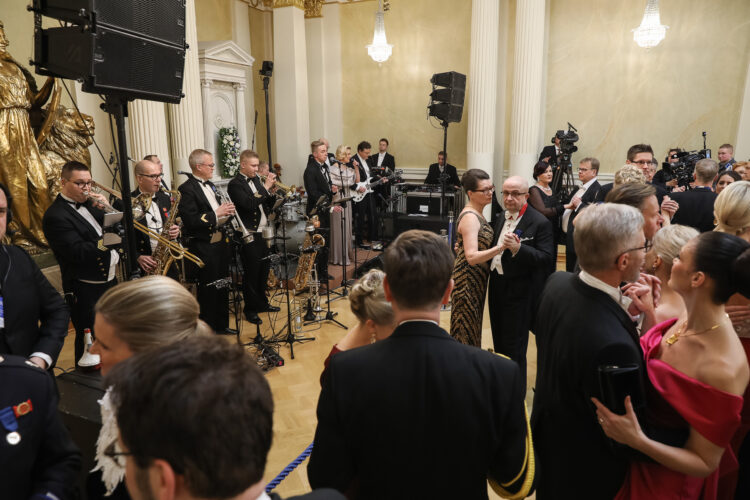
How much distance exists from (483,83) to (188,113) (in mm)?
4876

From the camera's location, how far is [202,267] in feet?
Result: 16.0

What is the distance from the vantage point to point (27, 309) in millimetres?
2375

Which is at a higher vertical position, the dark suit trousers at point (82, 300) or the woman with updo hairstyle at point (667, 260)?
the woman with updo hairstyle at point (667, 260)

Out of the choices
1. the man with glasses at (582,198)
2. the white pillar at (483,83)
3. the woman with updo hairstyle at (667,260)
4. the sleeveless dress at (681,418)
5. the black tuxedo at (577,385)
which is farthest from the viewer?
the white pillar at (483,83)

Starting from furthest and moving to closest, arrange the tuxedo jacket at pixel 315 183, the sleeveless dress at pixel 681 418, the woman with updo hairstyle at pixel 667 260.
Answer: the tuxedo jacket at pixel 315 183 → the woman with updo hairstyle at pixel 667 260 → the sleeveless dress at pixel 681 418

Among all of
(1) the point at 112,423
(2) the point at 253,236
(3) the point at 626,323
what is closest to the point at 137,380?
(1) the point at 112,423

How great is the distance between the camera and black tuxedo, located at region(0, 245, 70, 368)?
2291 millimetres

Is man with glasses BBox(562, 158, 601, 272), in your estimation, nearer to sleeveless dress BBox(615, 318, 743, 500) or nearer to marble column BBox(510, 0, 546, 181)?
sleeveless dress BBox(615, 318, 743, 500)

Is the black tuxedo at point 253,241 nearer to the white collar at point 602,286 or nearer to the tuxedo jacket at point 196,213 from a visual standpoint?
the tuxedo jacket at point 196,213

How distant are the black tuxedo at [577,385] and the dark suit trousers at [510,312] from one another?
62.1 inches

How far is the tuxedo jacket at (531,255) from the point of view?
130 inches

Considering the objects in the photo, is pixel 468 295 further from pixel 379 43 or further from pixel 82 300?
pixel 379 43

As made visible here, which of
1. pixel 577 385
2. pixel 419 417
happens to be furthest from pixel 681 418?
pixel 419 417

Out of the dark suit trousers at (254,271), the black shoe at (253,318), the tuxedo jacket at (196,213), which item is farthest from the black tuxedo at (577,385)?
the dark suit trousers at (254,271)
